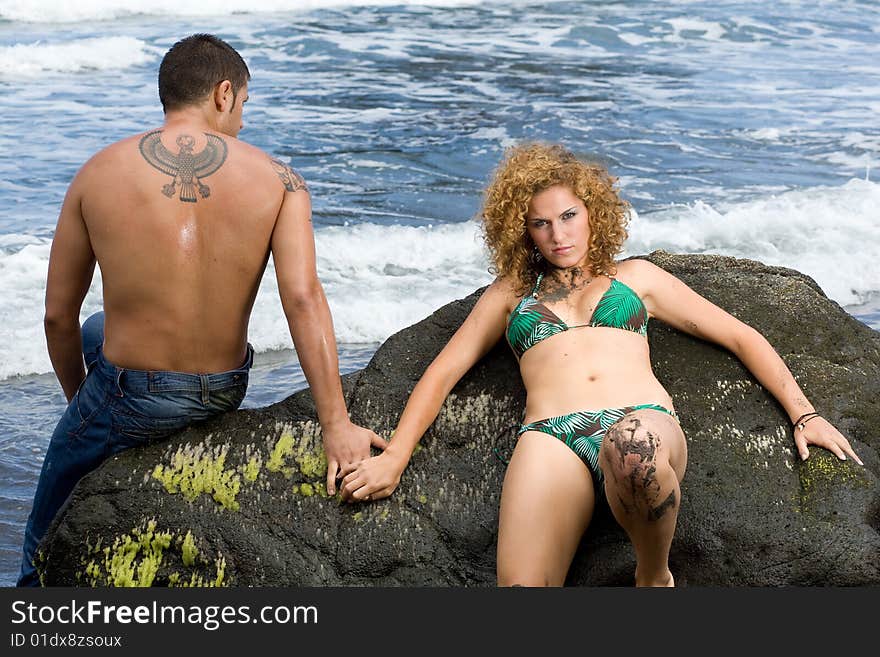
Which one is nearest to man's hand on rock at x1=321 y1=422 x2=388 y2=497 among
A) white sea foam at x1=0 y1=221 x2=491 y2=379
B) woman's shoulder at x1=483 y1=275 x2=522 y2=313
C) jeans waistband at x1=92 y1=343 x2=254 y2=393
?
jeans waistband at x1=92 y1=343 x2=254 y2=393

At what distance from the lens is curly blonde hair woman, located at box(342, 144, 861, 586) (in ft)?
10.8

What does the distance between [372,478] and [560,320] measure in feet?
3.07

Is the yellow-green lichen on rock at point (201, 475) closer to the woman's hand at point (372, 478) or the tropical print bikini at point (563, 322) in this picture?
the woman's hand at point (372, 478)

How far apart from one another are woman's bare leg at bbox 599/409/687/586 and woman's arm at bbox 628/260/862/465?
0.71 meters

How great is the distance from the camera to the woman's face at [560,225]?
407 centimetres

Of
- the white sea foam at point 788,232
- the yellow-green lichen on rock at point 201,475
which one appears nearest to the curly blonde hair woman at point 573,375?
the yellow-green lichen on rock at point 201,475

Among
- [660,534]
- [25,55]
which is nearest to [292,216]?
[660,534]

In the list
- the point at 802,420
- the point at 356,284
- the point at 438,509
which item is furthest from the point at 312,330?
the point at 356,284

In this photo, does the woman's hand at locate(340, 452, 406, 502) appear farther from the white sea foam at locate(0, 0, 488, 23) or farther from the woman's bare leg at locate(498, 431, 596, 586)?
the white sea foam at locate(0, 0, 488, 23)

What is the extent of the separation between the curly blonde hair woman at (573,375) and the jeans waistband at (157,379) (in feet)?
1.99

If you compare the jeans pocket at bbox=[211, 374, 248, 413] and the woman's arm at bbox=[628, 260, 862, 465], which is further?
the jeans pocket at bbox=[211, 374, 248, 413]

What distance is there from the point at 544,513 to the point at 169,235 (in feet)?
5.16

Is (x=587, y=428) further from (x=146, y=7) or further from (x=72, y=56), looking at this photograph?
(x=146, y=7)

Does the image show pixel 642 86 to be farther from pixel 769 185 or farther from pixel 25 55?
pixel 25 55
